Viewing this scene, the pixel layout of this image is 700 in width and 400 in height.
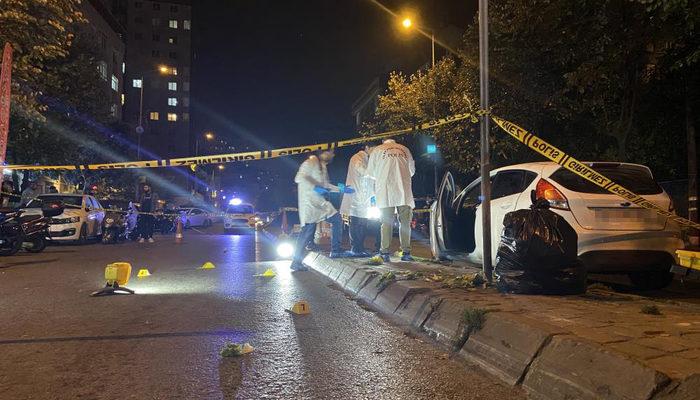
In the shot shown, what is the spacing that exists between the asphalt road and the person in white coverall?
1545mm

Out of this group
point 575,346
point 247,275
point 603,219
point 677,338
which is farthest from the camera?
point 247,275

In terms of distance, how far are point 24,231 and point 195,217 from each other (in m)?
20.2

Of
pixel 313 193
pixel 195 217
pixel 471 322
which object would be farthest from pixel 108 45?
pixel 471 322

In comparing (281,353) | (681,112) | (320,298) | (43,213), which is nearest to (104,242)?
(43,213)

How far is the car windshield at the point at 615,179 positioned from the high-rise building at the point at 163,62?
8511cm

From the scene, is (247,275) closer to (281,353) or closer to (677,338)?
(281,353)

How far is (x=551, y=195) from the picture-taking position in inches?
235

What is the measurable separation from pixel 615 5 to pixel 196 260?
373 inches

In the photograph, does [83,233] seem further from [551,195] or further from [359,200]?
[551,195]

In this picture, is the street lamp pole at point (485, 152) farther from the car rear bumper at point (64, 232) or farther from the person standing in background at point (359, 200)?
the car rear bumper at point (64, 232)

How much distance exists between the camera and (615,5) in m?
9.21

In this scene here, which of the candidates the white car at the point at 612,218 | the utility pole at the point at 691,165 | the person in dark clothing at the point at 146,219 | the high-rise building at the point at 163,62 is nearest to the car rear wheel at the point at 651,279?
the white car at the point at 612,218

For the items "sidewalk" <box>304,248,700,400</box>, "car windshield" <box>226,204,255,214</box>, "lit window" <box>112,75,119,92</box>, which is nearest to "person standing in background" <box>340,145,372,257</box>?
"sidewalk" <box>304,248,700,400</box>

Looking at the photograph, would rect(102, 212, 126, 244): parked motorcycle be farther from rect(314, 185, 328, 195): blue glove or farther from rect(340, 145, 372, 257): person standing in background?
rect(314, 185, 328, 195): blue glove
